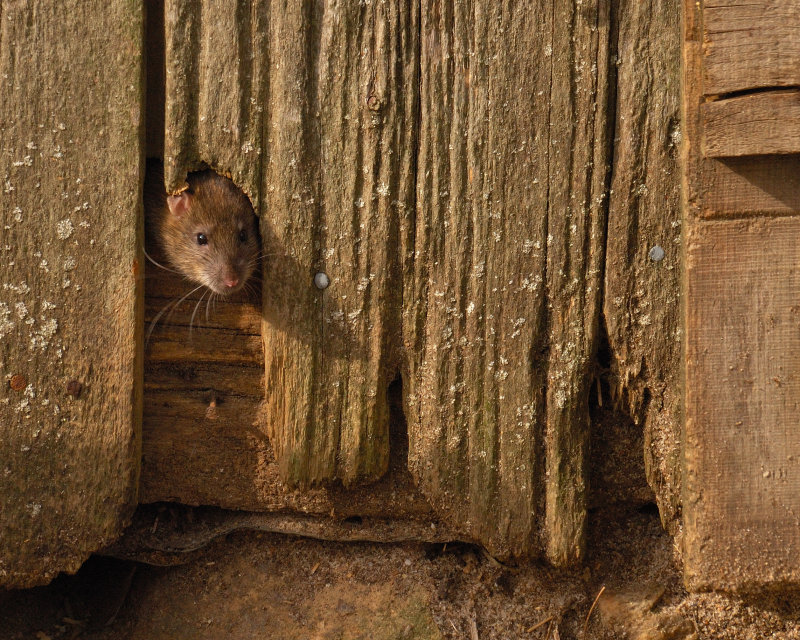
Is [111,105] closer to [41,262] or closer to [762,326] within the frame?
[41,262]

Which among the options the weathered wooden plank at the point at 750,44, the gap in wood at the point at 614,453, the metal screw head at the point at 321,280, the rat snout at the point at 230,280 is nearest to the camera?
the weathered wooden plank at the point at 750,44

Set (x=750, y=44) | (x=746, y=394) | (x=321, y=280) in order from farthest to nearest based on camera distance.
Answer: (x=321, y=280) < (x=746, y=394) < (x=750, y=44)

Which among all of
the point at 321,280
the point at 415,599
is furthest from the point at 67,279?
the point at 415,599

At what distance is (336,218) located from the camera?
2455 mm

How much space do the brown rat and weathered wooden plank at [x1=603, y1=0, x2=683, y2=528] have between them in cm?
121

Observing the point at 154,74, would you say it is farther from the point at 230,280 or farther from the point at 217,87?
the point at 230,280

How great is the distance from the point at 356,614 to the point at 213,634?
0.46 metres

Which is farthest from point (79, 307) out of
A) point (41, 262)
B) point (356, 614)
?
point (356, 614)

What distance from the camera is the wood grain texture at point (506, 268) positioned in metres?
2.39

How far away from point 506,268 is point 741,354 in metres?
0.72

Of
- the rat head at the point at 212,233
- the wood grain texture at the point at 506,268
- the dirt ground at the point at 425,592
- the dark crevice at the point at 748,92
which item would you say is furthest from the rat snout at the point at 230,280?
the dark crevice at the point at 748,92

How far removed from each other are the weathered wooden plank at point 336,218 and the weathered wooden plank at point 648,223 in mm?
630

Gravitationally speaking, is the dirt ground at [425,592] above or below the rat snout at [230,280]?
below

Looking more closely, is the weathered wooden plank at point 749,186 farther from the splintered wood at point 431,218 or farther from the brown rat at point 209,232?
the brown rat at point 209,232
